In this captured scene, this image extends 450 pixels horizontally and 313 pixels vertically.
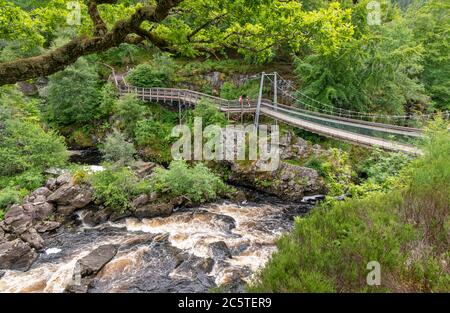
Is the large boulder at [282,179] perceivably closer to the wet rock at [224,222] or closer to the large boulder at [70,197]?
the wet rock at [224,222]

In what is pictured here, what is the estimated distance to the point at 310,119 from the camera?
1121 centimetres

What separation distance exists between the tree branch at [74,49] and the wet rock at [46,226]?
21.5ft

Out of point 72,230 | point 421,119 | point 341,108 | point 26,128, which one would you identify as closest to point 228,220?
point 72,230

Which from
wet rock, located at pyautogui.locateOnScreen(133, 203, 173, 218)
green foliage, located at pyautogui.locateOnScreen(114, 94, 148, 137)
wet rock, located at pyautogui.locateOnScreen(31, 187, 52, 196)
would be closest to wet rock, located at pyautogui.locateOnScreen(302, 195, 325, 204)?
wet rock, located at pyautogui.locateOnScreen(133, 203, 173, 218)

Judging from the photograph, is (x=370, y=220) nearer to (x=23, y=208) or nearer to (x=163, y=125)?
(x=23, y=208)

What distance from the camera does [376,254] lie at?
2.50m

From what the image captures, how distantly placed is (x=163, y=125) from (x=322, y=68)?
836 centimetres

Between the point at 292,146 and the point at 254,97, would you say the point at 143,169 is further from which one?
the point at 254,97

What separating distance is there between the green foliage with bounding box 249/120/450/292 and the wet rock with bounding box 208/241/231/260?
12.3ft

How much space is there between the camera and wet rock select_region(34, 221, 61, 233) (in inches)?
312

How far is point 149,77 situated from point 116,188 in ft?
34.8

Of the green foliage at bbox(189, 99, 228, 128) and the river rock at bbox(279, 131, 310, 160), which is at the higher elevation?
the green foliage at bbox(189, 99, 228, 128)

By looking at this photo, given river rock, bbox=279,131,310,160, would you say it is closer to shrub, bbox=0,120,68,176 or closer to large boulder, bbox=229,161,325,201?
large boulder, bbox=229,161,325,201

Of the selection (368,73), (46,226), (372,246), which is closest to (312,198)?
(368,73)
